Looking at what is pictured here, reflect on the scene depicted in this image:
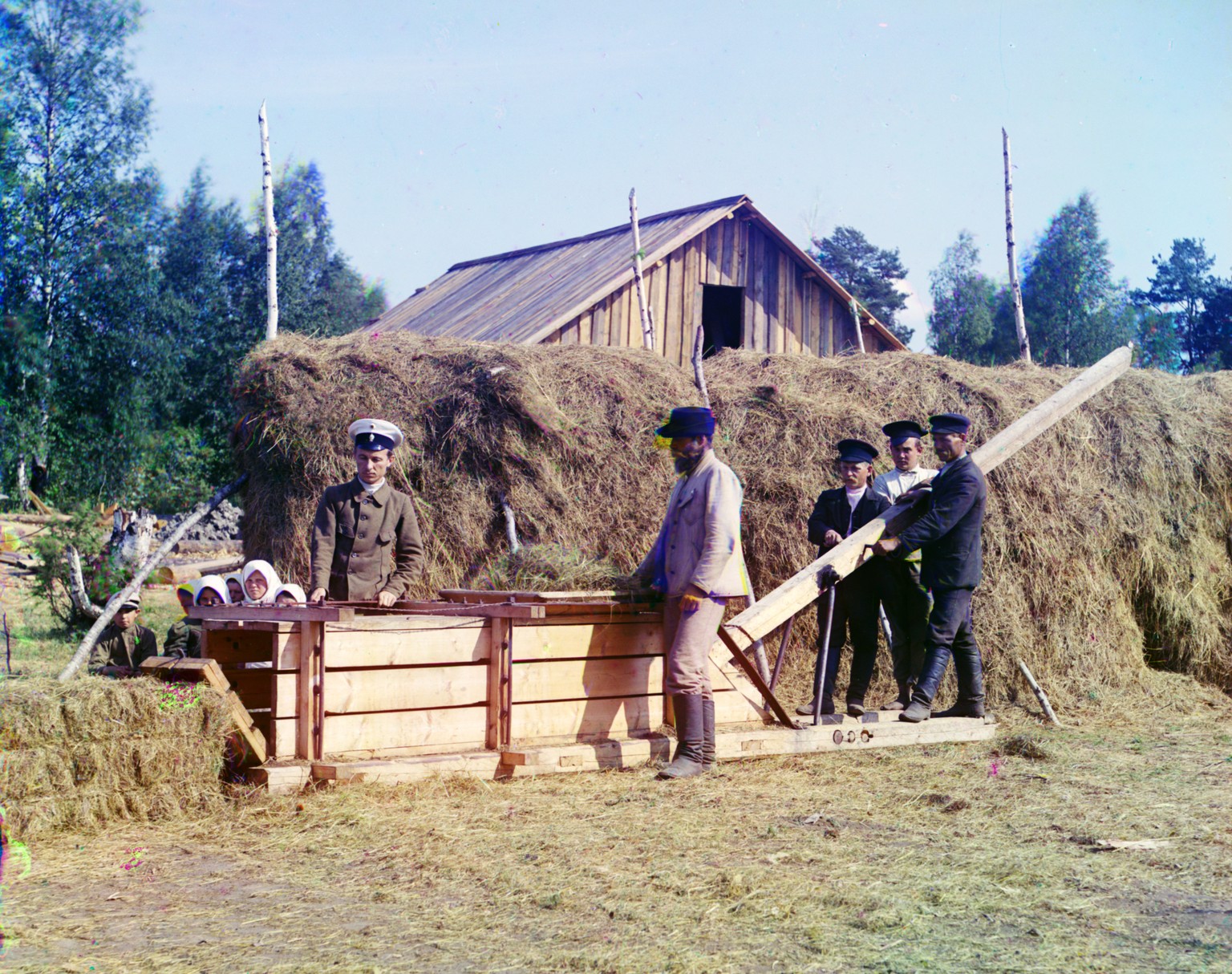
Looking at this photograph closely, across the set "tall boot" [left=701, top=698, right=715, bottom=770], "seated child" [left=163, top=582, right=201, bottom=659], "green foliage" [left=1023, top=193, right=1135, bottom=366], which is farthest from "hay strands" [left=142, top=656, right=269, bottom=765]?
"green foliage" [left=1023, top=193, right=1135, bottom=366]

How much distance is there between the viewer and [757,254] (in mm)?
17297

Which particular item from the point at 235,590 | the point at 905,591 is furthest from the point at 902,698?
the point at 235,590

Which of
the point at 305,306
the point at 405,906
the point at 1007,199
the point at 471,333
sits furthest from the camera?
the point at 305,306

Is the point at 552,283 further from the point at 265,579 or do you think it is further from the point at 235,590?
the point at 265,579

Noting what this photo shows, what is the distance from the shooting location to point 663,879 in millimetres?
4223

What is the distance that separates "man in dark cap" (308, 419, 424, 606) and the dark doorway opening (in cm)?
1190

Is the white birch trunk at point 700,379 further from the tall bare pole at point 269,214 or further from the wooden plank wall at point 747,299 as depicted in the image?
the tall bare pole at point 269,214

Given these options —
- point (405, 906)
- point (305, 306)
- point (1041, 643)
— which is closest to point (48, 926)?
point (405, 906)

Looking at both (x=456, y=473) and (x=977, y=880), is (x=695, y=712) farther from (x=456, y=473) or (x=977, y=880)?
(x=456, y=473)

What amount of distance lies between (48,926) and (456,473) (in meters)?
5.29

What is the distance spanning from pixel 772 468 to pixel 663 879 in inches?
209

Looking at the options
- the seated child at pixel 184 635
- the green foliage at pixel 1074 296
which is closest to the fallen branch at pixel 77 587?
the seated child at pixel 184 635

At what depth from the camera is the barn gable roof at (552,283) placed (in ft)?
49.0

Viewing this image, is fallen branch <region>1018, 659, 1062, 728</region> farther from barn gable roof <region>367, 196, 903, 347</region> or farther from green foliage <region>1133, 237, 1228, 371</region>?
green foliage <region>1133, 237, 1228, 371</region>
